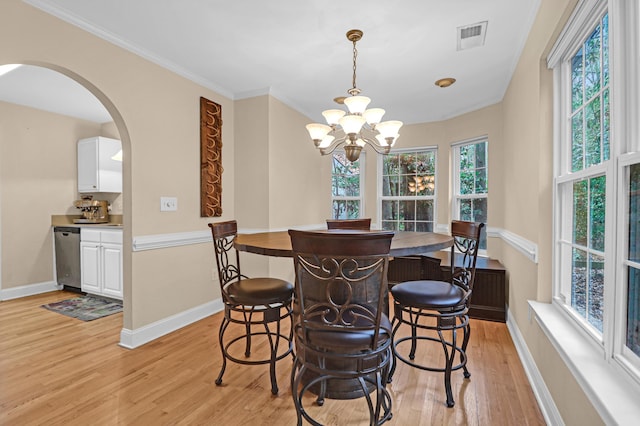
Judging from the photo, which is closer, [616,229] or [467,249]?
[616,229]

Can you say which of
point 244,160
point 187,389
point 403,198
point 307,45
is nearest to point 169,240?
point 244,160

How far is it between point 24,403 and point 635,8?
347cm

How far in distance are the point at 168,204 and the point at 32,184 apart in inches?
106

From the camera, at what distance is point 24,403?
183 cm

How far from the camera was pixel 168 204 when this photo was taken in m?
2.92

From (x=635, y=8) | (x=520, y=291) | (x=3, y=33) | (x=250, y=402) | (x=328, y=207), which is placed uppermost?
(x=3, y=33)

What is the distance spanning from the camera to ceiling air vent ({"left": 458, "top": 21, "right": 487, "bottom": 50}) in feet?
7.57

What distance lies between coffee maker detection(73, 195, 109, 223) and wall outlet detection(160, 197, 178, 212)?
237 cm

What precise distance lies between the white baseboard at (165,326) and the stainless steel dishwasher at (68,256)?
2076 mm

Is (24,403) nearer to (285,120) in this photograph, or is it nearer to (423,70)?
(285,120)

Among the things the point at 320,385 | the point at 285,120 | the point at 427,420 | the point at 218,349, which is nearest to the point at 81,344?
the point at 218,349

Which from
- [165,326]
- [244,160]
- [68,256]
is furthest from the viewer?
[68,256]

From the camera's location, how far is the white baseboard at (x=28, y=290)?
3844 mm

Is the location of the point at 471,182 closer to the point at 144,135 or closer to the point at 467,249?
the point at 467,249
